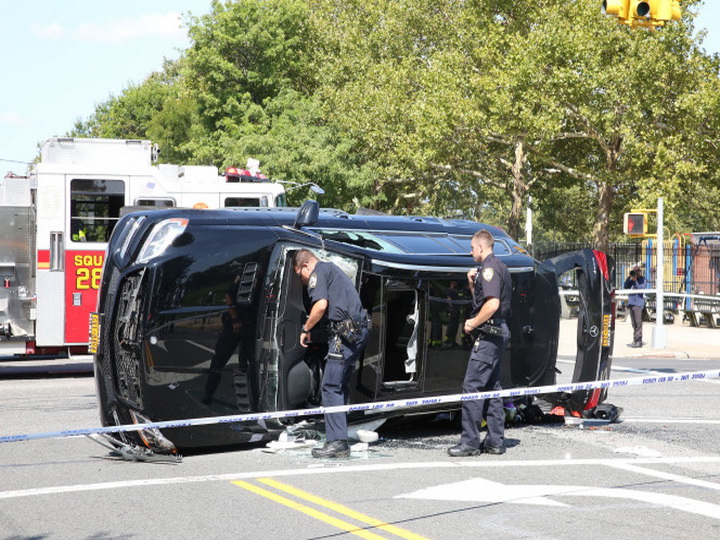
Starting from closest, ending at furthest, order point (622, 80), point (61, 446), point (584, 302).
→ point (61, 446)
point (584, 302)
point (622, 80)

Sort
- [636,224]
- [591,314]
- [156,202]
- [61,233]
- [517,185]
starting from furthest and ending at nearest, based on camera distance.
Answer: [517,185]
[636,224]
[156,202]
[61,233]
[591,314]

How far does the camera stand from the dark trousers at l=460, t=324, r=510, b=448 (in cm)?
856

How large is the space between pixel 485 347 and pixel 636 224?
1208 cm

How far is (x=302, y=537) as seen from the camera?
5.97 m

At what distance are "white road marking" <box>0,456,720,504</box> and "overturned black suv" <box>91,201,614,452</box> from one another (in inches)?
30.0

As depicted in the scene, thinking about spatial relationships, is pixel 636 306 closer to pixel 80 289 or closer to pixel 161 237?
pixel 80 289

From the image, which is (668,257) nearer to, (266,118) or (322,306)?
(266,118)

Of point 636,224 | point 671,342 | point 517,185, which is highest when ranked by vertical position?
point 517,185

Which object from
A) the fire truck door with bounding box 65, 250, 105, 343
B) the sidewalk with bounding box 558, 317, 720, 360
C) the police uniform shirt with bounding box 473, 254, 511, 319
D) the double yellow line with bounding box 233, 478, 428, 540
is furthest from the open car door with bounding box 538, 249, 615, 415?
the sidewalk with bounding box 558, 317, 720, 360

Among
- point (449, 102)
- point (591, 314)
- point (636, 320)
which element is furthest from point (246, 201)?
point (449, 102)

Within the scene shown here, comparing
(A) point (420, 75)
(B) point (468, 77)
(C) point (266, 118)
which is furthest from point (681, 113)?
(C) point (266, 118)

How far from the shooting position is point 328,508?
22.0 feet

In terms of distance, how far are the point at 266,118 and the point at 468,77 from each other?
8.41 m

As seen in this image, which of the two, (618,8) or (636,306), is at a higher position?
(618,8)
